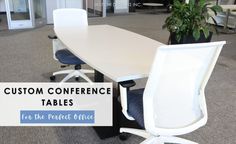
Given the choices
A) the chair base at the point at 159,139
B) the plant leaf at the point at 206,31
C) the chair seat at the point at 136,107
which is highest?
the plant leaf at the point at 206,31

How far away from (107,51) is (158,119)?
0.80m

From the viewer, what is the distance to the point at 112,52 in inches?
82.9

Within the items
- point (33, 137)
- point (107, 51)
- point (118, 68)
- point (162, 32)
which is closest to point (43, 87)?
point (33, 137)

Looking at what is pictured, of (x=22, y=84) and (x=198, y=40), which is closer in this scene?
(x=22, y=84)

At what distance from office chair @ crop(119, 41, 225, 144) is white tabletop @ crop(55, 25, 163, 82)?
0.15 meters

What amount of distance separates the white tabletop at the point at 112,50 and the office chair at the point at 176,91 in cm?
15

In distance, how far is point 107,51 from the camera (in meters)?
2.13

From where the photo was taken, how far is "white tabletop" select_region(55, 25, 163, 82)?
169 cm

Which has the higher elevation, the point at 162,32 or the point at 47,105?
the point at 162,32

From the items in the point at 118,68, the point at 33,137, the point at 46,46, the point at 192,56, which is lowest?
the point at 33,137

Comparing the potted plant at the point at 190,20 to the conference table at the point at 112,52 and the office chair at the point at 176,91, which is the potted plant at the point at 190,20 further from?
the office chair at the point at 176,91

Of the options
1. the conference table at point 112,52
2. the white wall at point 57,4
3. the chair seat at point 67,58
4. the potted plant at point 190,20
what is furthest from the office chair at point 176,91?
the white wall at point 57,4

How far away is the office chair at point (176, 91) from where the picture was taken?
1413 mm

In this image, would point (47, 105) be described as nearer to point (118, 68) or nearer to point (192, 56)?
point (118, 68)
